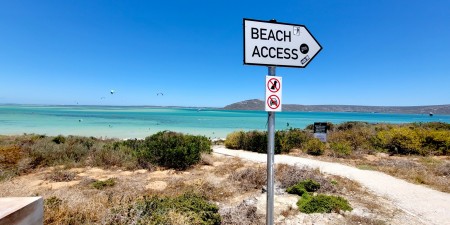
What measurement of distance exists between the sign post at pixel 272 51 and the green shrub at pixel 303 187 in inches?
141

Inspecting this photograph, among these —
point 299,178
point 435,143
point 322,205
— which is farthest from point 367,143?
point 322,205

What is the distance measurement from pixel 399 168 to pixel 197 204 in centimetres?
Answer: 843

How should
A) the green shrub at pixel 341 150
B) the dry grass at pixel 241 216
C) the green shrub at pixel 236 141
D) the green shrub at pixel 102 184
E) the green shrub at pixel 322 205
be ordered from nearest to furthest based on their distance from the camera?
the dry grass at pixel 241 216 < the green shrub at pixel 322 205 < the green shrub at pixel 102 184 < the green shrub at pixel 341 150 < the green shrub at pixel 236 141

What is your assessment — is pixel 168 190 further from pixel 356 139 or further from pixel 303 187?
pixel 356 139

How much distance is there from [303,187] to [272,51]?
14.6 ft

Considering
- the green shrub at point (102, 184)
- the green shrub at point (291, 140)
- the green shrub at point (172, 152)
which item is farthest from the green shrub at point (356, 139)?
the green shrub at point (102, 184)

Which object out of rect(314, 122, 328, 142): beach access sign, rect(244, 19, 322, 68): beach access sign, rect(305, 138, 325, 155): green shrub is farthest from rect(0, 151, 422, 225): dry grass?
rect(314, 122, 328, 142): beach access sign

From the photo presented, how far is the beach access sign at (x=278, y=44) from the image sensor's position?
247 centimetres

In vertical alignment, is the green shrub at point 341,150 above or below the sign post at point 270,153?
below

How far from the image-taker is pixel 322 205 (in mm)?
4879

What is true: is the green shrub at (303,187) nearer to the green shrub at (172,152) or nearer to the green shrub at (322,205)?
the green shrub at (322,205)

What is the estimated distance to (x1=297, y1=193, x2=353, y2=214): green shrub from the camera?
15.7 feet

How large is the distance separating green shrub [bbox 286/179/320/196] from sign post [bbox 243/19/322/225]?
3.57 m

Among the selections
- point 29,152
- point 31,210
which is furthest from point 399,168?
point 29,152
